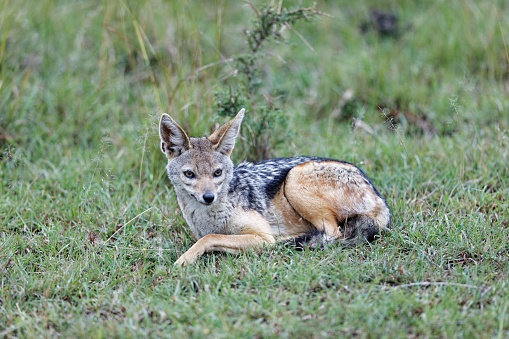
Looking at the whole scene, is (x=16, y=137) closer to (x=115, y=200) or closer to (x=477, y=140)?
(x=115, y=200)

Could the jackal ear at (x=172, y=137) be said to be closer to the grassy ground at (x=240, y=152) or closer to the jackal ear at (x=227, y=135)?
the jackal ear at (x=227, y=135)

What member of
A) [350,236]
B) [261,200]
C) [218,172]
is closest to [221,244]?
[218,172]

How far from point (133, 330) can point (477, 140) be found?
194 inches

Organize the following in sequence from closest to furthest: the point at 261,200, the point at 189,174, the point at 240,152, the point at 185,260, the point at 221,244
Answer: the point at 185,260 → the point at 221,244 → the point at 189,174 → the point at 261,200 → the point at 240,152

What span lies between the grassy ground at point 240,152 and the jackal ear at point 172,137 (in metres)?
0.80

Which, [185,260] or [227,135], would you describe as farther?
[227,135]

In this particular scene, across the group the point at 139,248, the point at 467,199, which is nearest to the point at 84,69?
the point at 139,248

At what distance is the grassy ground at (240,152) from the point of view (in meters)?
4.79

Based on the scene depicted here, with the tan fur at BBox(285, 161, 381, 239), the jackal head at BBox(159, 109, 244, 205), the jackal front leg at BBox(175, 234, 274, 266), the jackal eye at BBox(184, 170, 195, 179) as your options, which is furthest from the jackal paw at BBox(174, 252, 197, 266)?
the tan fur at BBox(285, 161, 381, 239)

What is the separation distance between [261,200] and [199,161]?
782 millimetres

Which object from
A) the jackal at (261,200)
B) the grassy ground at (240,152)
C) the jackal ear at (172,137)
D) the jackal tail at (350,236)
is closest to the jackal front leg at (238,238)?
the jackal at (261,200)

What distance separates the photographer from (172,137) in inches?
239

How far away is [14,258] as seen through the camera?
19.1 feet

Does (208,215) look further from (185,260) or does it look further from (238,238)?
(185,260)
